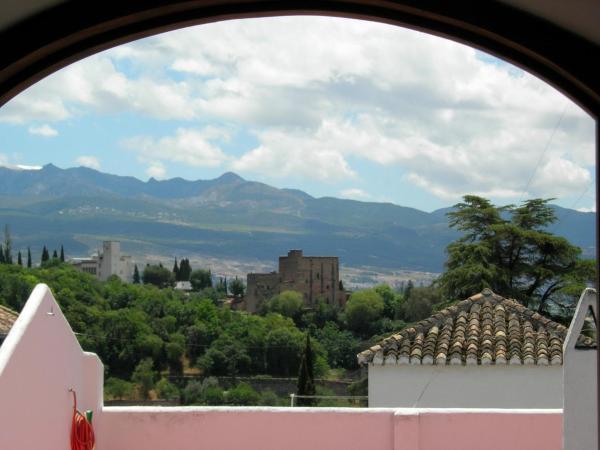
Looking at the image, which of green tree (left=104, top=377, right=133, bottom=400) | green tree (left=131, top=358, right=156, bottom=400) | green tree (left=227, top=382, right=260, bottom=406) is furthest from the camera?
green tree (left=131, top=358, right=156, bottom=400)

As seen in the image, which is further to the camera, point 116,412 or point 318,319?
point 318,319

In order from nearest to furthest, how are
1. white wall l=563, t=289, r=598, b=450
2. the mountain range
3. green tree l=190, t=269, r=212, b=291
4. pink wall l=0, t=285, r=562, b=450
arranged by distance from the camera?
white wall l=563, t=289, r=598, b=450 → pink wall l=0, t=285, r=562, b=450 → green tree l=190, t=269, r=212, b=291 → the mountain range

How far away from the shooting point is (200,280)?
8988cm

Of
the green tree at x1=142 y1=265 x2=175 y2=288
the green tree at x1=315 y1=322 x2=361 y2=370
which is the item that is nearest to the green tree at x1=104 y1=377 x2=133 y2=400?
the green tree at x1=315 y1=322 x2=361 y2=370

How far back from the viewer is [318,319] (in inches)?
2589

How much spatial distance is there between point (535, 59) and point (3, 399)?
13.4ft

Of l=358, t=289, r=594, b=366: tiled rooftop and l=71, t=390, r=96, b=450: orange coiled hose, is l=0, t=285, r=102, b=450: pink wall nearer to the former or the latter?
l=71, t=390, r=96, b=450: orange coiled hose

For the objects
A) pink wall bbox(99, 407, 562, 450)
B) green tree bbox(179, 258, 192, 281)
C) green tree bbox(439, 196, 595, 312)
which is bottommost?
pink wall bbox(99, 407, 562, 450)

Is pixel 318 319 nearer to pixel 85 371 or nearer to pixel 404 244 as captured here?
pixel 85 371

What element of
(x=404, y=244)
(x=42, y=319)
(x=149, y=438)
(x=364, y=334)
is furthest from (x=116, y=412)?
(x=404, y=244)

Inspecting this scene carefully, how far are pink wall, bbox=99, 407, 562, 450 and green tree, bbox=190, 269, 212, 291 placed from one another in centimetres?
8092

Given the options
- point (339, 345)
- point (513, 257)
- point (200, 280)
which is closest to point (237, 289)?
point (200, 280)

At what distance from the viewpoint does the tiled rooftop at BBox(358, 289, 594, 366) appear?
863 centimetres

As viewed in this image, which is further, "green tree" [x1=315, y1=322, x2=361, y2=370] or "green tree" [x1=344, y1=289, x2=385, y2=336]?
"green tree" [x1=344, y1=289, x2=385, y2=336]
